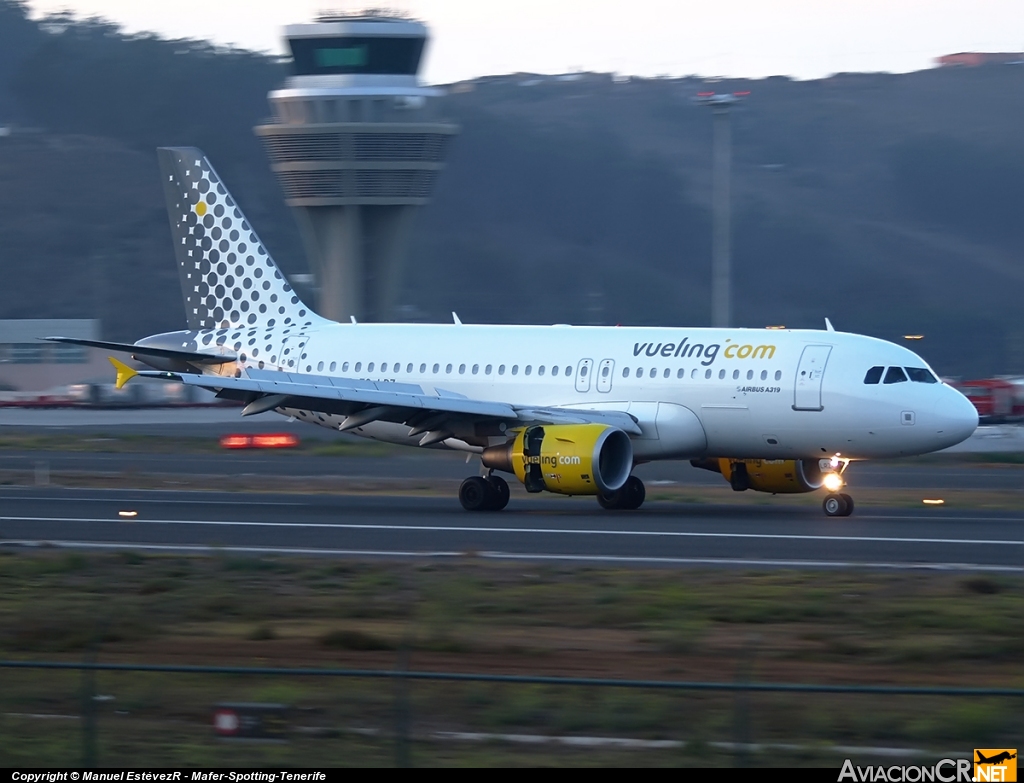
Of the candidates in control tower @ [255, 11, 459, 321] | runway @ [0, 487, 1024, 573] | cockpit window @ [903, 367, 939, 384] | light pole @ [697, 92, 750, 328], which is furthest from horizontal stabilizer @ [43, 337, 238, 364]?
control tower @ [255, 11, 459, 321]

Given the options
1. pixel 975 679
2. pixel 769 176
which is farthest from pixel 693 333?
pixel 769 176

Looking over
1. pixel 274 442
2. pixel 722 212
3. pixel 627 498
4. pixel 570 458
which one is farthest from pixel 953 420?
pixel 722 212

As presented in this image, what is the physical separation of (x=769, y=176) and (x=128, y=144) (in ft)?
264

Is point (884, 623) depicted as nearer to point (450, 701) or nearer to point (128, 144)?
point (450, 701)

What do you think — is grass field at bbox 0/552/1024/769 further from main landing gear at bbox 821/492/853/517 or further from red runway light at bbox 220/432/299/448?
red runway light at bbox 220/432/299/448

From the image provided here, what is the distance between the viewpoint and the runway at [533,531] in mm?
21875

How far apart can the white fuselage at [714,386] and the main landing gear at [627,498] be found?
1.04m

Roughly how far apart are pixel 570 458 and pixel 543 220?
14326cm

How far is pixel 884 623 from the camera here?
16.2 meters

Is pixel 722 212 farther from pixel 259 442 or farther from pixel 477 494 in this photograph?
pixel 477 494

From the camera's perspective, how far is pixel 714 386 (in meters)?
A: 27.4

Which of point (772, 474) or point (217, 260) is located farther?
point (217, 260)

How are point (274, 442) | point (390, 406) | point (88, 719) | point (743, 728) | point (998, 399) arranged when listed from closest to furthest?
point (743, 728), point (88, 719), point (390, 406), point (274, 442), point (998, 399)

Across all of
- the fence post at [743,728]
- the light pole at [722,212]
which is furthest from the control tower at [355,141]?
the fence post at [743,728]
